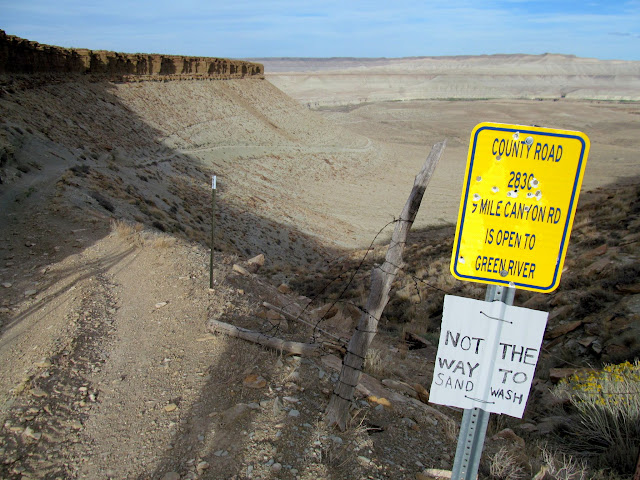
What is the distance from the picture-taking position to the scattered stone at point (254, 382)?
473cm

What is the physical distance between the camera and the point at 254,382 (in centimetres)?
477

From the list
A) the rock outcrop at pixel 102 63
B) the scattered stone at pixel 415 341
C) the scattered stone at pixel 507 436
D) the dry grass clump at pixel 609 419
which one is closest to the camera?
the dry grass clump at pixel 609 419

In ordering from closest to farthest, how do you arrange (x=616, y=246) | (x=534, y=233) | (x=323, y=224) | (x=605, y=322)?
1. (x=534, y=233)
2. (x=605, y=322)
3. (x=616, y=246)
4. (x=323, y=224)

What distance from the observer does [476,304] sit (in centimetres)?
270

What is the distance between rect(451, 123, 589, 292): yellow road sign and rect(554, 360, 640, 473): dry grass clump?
2841 mm

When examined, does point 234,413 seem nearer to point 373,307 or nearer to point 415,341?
point 373,307

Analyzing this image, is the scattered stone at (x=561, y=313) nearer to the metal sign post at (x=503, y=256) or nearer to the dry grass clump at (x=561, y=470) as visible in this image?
the dry grass clump at (x=561, y=470)

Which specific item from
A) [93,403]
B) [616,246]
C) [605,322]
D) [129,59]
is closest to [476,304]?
[93,403]

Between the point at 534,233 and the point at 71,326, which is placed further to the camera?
the point at 71,326

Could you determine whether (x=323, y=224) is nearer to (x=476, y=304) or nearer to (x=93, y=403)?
(x=93, y=403)

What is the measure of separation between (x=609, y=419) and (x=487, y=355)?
11.1 ft

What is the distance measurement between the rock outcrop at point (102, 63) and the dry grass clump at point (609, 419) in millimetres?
21522

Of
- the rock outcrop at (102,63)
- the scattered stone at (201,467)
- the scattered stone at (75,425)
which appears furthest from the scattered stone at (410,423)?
the rock outcrop at (102,63)

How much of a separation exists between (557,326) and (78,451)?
7.24 m
